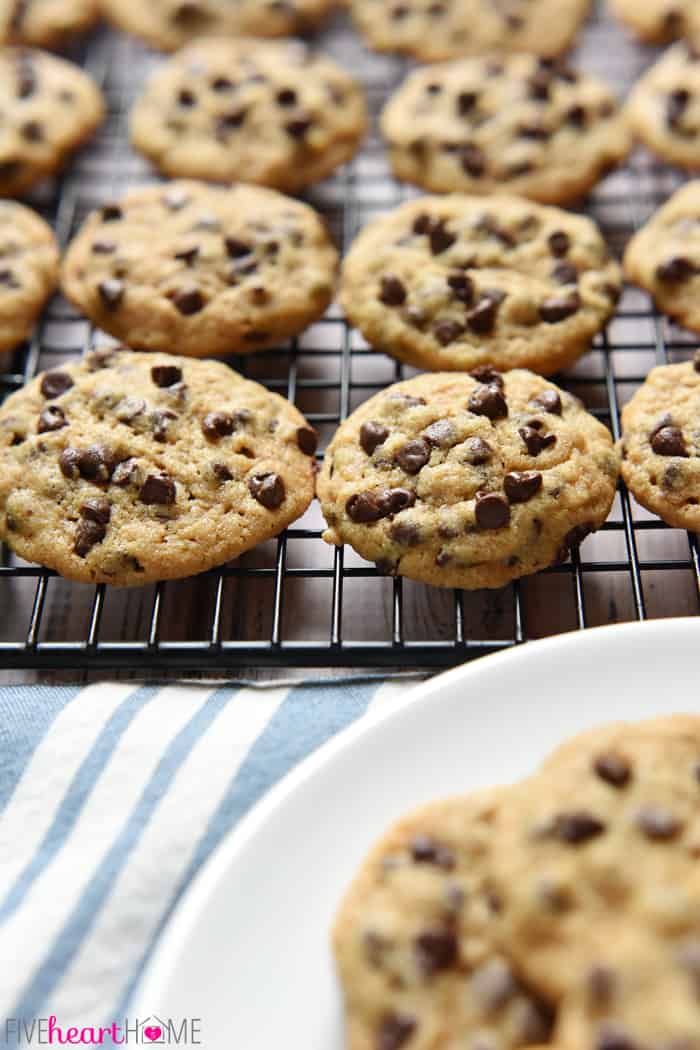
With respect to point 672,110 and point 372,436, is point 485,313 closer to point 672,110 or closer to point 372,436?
point 372,436

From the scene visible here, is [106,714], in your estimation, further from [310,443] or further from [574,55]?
[574,55]

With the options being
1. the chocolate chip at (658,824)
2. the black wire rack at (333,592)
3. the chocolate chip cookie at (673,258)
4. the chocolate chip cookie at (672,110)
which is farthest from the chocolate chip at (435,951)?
the chocolate chip cookie at (672,110)

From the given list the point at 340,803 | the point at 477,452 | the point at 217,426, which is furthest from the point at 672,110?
the point at 340,803

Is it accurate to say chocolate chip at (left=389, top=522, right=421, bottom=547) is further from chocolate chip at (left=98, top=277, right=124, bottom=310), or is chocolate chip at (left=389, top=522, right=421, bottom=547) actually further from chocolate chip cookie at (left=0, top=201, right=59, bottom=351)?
chocolate chip cookie at (left=0, top=201, right=59, bottom=351)

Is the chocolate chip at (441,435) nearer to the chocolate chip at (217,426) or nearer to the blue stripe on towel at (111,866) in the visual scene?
the chocolate chip at (217,426)

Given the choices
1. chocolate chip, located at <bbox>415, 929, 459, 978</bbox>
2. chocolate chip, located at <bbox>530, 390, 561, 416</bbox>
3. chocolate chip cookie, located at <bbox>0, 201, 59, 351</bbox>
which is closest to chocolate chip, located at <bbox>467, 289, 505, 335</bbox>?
chocolate chip, located at <bbox>530, 390, 561, 416</bbox>
